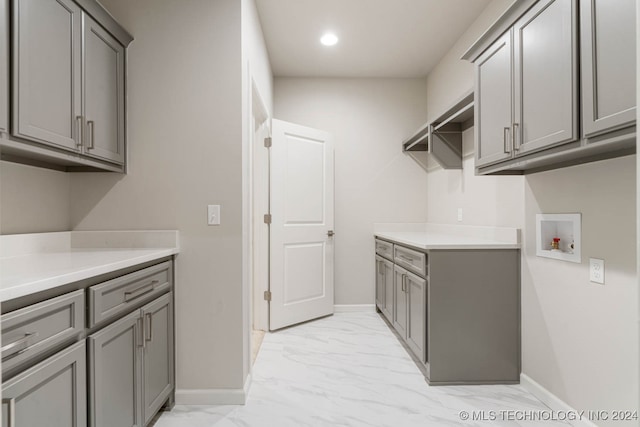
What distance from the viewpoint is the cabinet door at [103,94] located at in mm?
1880

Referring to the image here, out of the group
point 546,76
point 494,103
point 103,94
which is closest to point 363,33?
point 494,103

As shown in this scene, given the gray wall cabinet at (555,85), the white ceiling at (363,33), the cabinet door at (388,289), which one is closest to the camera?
the gray wall cabinet at (555,85)

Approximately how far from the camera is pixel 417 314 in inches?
103

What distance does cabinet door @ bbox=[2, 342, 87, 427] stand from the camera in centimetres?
104

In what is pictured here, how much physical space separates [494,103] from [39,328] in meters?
2.30

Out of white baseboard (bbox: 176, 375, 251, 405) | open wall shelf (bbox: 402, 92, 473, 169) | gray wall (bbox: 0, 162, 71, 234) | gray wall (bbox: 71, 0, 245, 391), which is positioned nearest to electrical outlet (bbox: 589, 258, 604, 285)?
open wall shelf (bbox: 402, 92, 473, 169)

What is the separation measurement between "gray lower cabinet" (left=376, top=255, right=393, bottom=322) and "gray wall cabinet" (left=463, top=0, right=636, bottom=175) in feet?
4.82

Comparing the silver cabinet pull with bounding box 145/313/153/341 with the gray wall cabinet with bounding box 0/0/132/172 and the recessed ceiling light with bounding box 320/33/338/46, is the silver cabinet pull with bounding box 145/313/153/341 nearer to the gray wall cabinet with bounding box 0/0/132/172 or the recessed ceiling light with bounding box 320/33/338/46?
the gray wall cabinet with bounding box 0/0/132/172

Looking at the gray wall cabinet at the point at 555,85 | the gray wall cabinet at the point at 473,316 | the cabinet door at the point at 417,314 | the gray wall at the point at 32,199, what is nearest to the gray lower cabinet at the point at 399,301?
the cabinet door at the point at 417,314

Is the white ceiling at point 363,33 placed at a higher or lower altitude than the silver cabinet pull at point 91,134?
higher

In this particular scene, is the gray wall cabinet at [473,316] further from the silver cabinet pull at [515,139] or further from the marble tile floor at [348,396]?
the silver cabinet pull at [515,139]

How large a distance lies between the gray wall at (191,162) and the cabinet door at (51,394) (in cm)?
89

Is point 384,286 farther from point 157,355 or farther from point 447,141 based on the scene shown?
point 157,355

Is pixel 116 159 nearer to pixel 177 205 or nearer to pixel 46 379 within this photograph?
pixel 177 205
